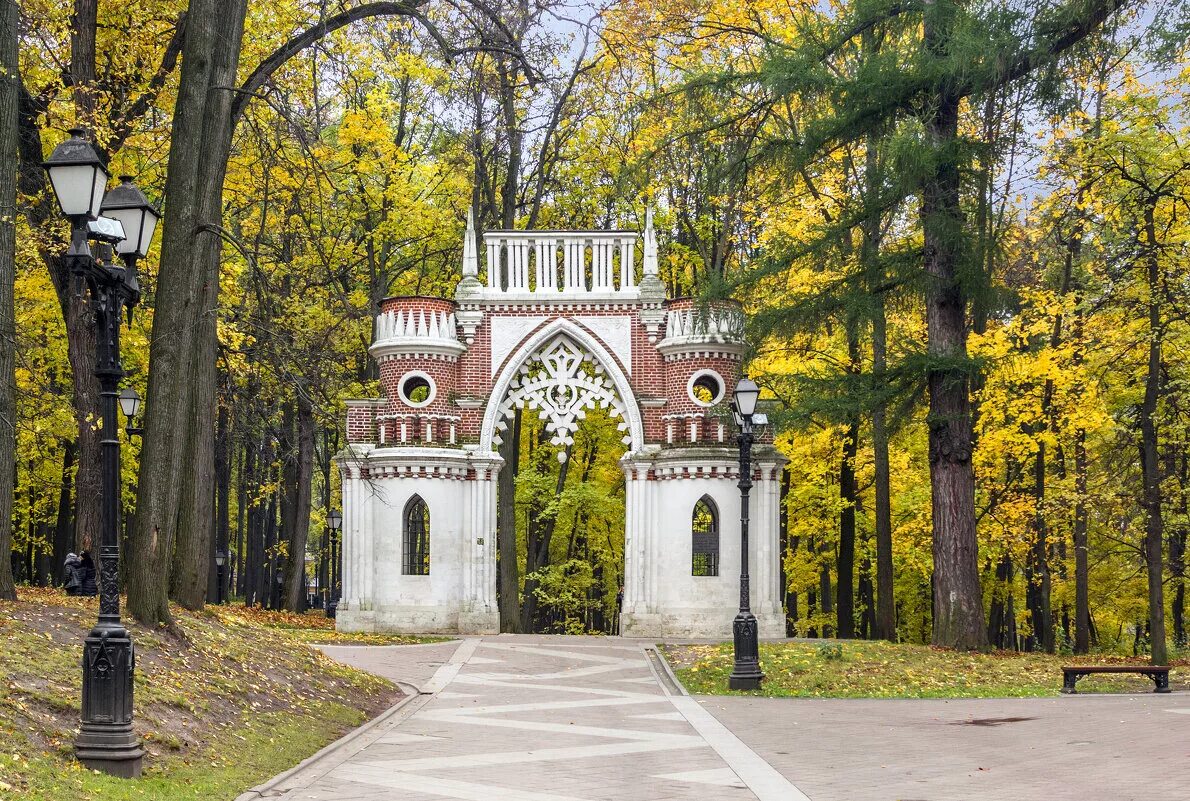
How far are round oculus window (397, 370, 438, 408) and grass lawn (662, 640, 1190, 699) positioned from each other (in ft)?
26.5

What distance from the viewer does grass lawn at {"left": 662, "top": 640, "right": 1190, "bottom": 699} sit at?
1641 cm

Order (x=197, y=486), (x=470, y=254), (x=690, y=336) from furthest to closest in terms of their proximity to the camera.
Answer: (x=470, y=254), (x=690, y=336), (x=197, y=486)

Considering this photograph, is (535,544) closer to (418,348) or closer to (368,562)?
(368,562)

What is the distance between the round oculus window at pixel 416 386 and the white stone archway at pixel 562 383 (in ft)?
3.80

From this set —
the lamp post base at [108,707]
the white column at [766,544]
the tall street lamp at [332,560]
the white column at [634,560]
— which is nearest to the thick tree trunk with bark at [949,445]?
the white column at [766,544]

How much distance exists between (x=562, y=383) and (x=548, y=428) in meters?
0.99

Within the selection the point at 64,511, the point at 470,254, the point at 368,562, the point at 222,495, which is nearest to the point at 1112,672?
the point at 368,562

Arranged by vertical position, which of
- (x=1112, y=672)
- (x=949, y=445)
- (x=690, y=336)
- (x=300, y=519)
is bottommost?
(x=1112, y=672)

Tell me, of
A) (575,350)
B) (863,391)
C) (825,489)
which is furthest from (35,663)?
(825,489)

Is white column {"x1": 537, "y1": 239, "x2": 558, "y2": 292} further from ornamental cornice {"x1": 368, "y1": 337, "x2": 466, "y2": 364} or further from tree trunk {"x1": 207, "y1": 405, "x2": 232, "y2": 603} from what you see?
tree trunk {"x1": 207, "y1": 405, "x2": 232, "y2": 603}

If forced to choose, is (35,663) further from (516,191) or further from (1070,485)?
(516,191)

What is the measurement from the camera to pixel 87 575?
17875 mm

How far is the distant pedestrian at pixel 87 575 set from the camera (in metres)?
17.9

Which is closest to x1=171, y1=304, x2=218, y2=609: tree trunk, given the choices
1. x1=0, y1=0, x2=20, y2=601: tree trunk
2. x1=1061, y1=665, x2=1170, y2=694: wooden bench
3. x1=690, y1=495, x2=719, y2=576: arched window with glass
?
x1=0, y1=0, x2=20, y2=601: tree trunk
